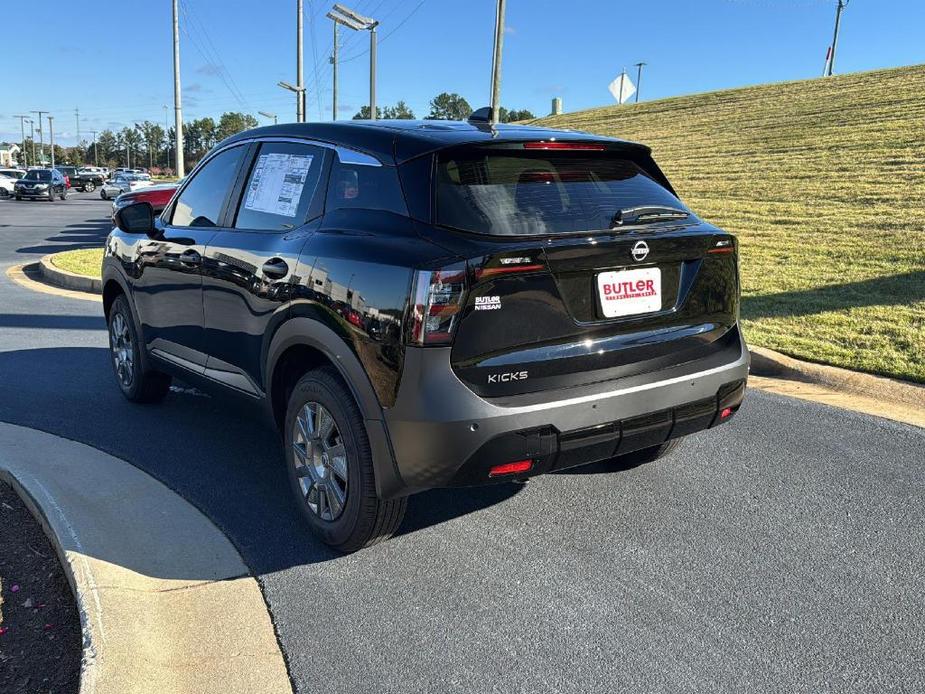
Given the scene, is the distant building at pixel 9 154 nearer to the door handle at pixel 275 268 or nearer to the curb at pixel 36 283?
the curb at pixel 36 283

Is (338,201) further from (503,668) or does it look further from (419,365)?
(503,668)

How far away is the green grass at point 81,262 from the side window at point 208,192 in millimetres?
6857

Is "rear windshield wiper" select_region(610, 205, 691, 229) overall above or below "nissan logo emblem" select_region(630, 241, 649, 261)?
above

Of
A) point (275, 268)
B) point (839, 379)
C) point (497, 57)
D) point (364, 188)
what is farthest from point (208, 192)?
point (497, 57)

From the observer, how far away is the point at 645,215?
3457 millimetres

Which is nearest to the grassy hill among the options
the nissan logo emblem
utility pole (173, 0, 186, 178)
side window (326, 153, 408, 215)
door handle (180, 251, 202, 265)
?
the nissan logo emblem

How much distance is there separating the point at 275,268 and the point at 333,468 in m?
0.94

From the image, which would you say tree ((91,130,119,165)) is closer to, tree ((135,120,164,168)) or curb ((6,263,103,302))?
tree ((135,120,164,168))

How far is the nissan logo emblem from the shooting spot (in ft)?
10.6

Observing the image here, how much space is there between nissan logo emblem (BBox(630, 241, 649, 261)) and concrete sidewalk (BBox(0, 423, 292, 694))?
1.96 m

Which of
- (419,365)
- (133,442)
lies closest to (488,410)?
(419,365)

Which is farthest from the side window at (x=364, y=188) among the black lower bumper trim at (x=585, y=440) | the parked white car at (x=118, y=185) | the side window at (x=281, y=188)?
the parked white car at (x=118, y=185)

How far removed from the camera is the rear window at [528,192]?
3.14 m

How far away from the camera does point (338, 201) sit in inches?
141
